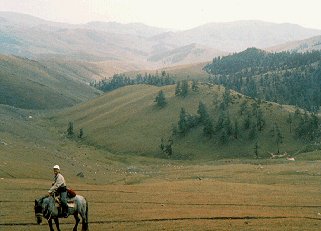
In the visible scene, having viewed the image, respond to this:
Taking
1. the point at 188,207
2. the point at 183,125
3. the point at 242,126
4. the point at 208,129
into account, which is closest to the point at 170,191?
the point at 188,207

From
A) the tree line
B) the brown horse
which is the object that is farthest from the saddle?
the tree line

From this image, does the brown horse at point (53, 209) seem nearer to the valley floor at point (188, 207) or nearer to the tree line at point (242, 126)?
the valley floor at point (188, 207)

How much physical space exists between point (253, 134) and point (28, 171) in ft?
337

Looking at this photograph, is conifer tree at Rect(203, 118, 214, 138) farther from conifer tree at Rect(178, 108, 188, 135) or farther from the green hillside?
conifer tree at Rect(178, 108, 188, 135)

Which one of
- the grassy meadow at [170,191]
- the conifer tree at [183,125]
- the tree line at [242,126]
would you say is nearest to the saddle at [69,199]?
the grassy meadow at [170,191]

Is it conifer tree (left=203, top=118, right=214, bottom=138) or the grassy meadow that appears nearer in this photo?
the grassy meadow

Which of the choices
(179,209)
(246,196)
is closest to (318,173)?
(246,196)

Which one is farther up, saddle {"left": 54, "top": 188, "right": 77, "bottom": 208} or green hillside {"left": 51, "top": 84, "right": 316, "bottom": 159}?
saddle {"left": 54, "top": 188, "right": 77, "bottom": 208}

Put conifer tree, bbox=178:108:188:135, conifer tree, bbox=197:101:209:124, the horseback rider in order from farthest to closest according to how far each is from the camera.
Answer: conifer tree, bbox=197:101:209:124 → conifer tree, bbox=178:108:188:135 → the horseback rider

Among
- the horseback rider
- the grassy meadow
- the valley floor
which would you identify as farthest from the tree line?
the horseback rider

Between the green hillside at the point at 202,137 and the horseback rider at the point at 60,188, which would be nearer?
the horseback rider at the point at 60,188

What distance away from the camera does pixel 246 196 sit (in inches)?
2447

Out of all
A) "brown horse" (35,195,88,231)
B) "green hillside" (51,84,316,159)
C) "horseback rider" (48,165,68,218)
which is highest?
"horseback rider" (48,165,68,218)

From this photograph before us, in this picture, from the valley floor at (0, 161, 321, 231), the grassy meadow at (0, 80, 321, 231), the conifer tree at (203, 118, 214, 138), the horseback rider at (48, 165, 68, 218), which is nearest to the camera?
the horseback rider at (48, 165, 68, 218)
